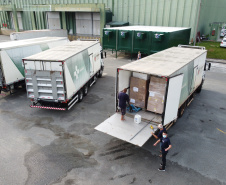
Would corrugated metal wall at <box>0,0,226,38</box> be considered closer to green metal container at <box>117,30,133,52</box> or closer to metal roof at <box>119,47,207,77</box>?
green metal container at <box>117,30,133,52</box>

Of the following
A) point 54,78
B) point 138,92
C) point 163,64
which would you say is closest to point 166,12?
point 163,64

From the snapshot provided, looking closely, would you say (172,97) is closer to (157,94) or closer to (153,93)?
(157,94)

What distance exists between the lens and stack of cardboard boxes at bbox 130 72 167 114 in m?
8.81

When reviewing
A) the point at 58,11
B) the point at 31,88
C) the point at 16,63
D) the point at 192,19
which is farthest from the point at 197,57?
the point at 58,11

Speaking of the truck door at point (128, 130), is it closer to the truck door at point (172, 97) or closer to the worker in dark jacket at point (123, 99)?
the worker in dark jacket at point (123, 99)

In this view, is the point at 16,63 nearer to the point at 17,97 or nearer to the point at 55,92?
the point at 17,97

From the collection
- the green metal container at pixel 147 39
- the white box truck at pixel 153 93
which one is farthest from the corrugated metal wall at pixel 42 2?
the white box truck at pixel 153 93

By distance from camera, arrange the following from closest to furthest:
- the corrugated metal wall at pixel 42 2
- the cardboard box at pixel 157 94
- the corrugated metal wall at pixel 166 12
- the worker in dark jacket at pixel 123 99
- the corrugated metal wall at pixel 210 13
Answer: the cardboard box at pixel 157 94 < the worker in dark jacket at pixel 123 99 < the corrugated metal wall at pixel 166 12 < the corrugated metal wall at pixel 210 13 < the corrugated metal wall at pixel 42 2

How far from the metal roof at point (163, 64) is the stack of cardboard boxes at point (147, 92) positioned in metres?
0.44

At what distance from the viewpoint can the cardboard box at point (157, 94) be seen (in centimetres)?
873

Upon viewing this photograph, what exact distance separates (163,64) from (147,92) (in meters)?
1.55

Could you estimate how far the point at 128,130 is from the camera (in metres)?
8.35

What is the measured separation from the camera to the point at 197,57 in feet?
36.6

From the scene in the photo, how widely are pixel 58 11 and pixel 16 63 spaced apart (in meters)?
24.3
